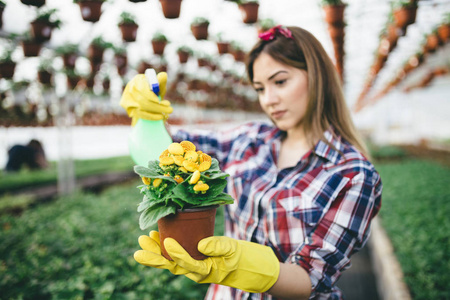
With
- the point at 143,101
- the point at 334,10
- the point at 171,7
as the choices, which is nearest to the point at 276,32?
the point at 143,101

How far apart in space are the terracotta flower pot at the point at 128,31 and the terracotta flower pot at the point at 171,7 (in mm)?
1076

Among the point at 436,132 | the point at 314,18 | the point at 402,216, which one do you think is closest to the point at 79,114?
the point at 314,18

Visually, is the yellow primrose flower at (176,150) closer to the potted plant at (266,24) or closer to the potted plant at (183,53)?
the potted plant at (266,24)

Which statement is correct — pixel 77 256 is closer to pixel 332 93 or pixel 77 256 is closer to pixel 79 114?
pixel 332 93

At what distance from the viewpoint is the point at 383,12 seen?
4.88 m

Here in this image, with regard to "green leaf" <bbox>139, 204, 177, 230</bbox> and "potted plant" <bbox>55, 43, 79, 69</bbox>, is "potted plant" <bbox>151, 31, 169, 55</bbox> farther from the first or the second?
"green leaf" <bbox>139, 204, 177, 230</bbox>

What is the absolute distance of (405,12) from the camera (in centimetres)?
369

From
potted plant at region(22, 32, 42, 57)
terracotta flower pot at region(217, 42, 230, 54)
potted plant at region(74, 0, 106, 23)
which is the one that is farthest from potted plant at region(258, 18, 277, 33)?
potted plant at region(22, 32, 42, 57)

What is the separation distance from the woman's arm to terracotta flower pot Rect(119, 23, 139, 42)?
8.85ft

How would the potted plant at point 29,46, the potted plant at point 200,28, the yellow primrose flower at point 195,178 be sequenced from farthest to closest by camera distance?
1. the potted plant at point 29,46
2. the potted plant at point 200,28
3. the yellow primrose flower at point 195,178

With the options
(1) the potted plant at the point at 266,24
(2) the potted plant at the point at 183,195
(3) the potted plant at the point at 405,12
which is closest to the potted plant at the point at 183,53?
(1) the potted plant at the point at 266,24

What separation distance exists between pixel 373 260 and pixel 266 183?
3.22 m

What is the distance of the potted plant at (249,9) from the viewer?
277cm

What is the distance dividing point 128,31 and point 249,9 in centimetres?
114
